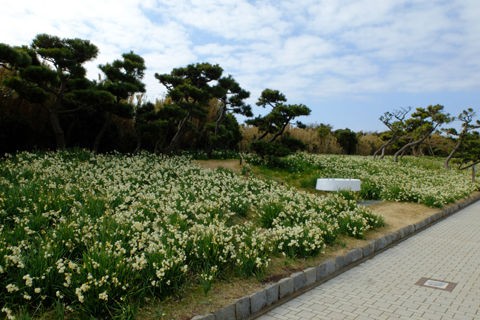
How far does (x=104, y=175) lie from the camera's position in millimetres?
9430

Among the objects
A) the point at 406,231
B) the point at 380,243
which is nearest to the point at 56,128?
the point at 380,243

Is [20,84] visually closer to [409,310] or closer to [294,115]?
[294,115]

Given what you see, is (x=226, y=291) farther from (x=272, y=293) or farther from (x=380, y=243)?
(x=380, y=243)

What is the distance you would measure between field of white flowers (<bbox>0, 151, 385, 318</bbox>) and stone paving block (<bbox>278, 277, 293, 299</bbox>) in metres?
0.33

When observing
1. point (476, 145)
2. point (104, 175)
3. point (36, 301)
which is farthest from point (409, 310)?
point (476, 145)

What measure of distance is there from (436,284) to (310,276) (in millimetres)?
1800

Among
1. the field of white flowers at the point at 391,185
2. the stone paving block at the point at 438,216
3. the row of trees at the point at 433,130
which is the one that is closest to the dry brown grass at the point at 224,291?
the stone paving block at the point at 438,216

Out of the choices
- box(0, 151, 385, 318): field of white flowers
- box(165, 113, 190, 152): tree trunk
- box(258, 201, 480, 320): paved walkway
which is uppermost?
box(165, 113, 190, 152): tree trunk

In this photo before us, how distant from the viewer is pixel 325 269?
17.9ft

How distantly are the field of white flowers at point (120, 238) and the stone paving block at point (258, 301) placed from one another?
0.45 metres

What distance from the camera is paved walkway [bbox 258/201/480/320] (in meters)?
4.19

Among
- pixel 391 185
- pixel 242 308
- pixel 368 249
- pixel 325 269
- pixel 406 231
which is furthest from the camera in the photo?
pixel 391 185

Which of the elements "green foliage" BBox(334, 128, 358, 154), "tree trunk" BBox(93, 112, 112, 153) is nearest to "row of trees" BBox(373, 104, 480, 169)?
"green foliage" BBox(334, 128, 358, 154)

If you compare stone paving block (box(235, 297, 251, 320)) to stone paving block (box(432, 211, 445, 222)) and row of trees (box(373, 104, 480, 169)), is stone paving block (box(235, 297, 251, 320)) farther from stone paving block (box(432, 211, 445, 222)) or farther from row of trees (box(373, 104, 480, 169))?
row of trees (box(373, 104, 480, 169))
